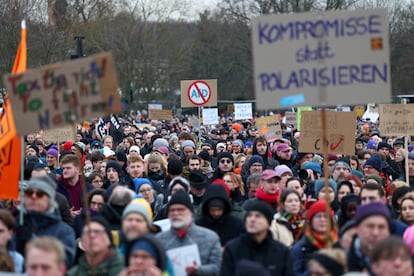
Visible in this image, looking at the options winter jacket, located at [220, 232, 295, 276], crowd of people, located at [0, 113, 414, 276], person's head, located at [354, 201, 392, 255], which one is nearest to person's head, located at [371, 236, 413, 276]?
crowd of people, located at [0, 113, 414, 276]

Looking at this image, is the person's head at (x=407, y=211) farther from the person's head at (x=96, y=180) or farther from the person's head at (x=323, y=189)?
the person's head at (x=96, y=180)

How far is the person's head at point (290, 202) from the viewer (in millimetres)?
9852

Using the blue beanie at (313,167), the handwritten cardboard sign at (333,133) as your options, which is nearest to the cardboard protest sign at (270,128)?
the handwritten cardboard sign at (333,133)

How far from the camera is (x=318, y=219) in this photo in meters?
8.60

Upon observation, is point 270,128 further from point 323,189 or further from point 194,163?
point 323,189

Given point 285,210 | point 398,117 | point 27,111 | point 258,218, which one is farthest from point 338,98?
point 398,117

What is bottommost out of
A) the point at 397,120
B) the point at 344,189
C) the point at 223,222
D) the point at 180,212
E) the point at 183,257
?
the point at 183,257

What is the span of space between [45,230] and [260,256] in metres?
1.96

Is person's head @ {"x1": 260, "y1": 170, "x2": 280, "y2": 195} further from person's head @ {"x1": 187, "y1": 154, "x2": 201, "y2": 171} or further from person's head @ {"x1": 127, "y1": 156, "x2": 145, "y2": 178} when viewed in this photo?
person's head @ {"x1": 187, "y1": 154, "x2": 201, "y2": 171}

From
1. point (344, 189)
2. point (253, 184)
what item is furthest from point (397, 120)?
point (344, 189)

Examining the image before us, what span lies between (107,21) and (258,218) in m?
52.7

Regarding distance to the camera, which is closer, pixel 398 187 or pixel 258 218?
pixel 258 218

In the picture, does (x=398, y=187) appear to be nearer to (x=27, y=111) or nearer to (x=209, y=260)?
(x=209, y=260)

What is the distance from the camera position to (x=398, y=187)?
37.3 feet
